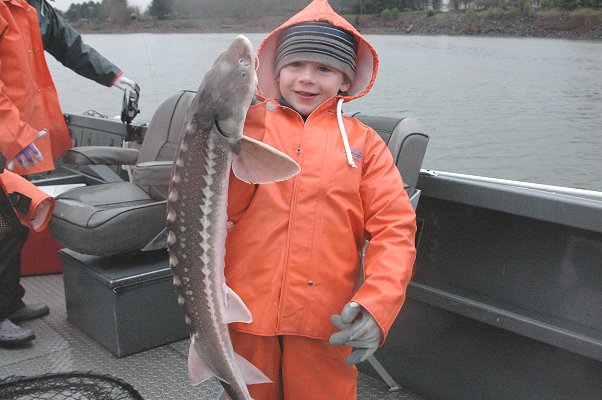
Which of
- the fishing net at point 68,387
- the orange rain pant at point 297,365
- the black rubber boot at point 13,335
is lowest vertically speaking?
the black rubber boot at point 13,335

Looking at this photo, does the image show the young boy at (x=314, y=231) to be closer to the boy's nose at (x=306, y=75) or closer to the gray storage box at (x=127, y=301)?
the boy's nose at (x=306, y=75)

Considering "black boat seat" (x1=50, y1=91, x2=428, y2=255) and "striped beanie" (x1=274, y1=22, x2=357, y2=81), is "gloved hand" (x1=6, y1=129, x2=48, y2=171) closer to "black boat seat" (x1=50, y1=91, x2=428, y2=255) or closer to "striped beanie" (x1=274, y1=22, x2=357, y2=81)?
"black boat seat" (x1=50, y1=91, x2=428, y2=255)

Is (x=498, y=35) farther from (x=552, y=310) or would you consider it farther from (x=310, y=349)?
(x=310, y=349)

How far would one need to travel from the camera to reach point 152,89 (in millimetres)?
4180

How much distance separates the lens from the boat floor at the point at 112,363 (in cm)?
241

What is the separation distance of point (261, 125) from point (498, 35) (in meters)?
0.95

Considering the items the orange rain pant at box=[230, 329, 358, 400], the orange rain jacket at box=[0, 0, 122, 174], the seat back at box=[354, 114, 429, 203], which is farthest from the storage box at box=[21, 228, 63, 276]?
the orange rain pant at box=[230, 329, 358, 400]

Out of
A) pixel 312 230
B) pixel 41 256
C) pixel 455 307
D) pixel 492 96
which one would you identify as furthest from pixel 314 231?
pixel 41 256

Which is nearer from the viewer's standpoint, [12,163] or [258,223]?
[258,223]

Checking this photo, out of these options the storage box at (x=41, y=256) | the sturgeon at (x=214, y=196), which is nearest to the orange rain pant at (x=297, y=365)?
the sturgeon at (x=214, y=196)

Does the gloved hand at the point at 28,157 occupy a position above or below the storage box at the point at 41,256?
above

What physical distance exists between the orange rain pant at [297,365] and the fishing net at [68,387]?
0.30 metres

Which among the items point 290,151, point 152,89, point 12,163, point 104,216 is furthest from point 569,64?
point 152,89

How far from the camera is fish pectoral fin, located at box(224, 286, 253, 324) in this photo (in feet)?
4.65
